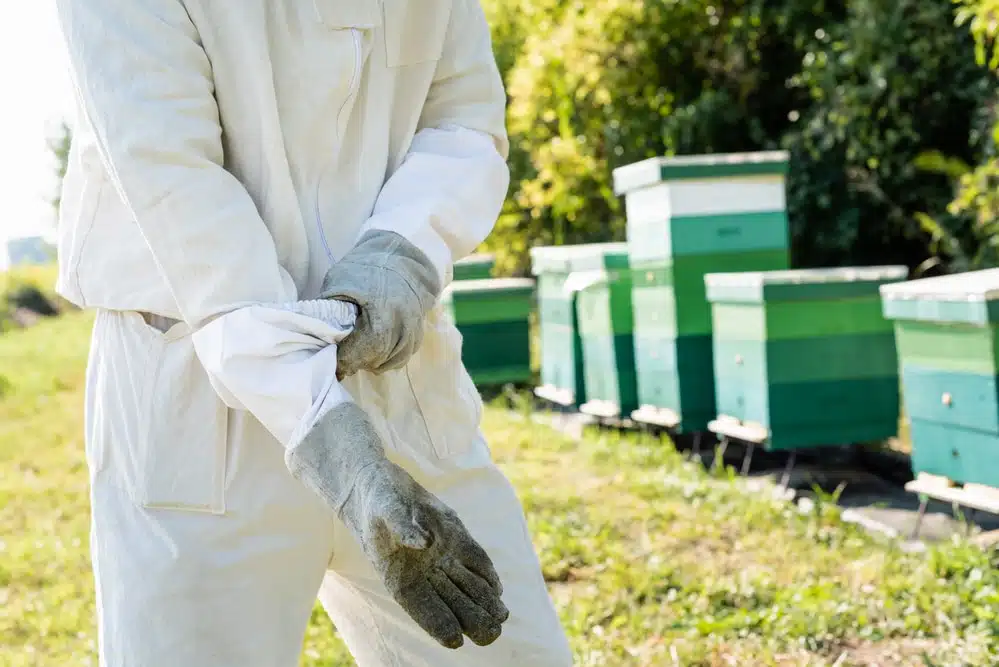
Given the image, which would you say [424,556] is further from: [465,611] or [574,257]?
[574,257]

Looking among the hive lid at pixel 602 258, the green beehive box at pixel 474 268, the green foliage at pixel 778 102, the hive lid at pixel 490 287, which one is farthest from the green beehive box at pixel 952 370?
the green beehive box at pixel 474 268

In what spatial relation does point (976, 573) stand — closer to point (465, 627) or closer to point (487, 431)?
point (465, 627)

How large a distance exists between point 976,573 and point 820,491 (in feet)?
3.26

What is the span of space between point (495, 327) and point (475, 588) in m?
5.77

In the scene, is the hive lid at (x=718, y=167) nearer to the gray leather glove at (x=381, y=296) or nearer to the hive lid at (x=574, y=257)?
the hive lid at (x=574, y=257)

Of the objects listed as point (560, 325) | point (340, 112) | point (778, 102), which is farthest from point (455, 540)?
point (778, 102)

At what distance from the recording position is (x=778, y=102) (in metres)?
8.72

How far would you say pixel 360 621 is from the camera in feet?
4.75

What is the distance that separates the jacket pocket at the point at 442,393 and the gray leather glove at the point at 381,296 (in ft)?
0.30

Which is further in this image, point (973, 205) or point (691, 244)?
point (973, 205)

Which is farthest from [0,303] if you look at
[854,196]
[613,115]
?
[854,196]

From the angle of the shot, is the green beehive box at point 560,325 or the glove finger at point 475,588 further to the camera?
the green beehive box at point 560,325

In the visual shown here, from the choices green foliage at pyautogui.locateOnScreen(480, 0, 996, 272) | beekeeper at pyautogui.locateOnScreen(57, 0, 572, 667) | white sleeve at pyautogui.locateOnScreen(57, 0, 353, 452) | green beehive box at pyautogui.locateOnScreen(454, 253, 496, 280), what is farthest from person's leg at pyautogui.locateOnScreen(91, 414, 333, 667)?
green beehive box at pyautogui.locateOnScreen(454, 253, 496, 280)

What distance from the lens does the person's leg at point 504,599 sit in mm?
1362
